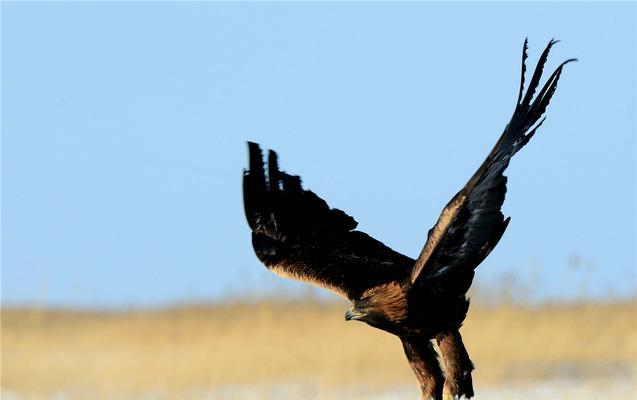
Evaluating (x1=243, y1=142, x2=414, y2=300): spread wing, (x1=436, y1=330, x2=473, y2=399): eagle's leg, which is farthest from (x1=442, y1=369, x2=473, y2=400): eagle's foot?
(x1=243, y1=142, x2=414, y2=300): spread wing

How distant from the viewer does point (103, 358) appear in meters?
14.0

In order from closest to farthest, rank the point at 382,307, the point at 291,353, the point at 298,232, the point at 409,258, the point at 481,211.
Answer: the point at 481,211 < the point at 382,307 < the point at 409,258 < the point at 298,232 < the point at 291,353

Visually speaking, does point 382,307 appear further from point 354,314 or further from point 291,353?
point 291,353

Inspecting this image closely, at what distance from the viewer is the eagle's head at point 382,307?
23.1 feet

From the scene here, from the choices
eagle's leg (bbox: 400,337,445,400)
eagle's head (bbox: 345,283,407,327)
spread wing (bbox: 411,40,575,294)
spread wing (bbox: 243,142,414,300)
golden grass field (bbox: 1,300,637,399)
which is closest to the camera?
spread wing (bbox: 411,40,575,294)

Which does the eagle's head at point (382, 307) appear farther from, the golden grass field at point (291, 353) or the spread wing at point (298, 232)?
the golden grass field at point (291, 353)

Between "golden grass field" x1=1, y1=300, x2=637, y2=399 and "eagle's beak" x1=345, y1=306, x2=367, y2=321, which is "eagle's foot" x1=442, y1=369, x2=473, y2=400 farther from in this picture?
"golden grass field" x1=1, y1=300, x2=637, y2=399

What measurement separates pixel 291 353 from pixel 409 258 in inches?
218

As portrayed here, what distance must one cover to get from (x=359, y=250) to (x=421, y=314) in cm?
75

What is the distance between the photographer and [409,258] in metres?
7.56

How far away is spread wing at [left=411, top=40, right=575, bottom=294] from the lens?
643 cm

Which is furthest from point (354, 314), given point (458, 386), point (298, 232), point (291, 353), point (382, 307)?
point (291, 353)

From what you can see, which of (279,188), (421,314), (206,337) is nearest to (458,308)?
(421,314)

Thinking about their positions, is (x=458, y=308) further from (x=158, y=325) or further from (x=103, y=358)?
(x=158, y=325)
